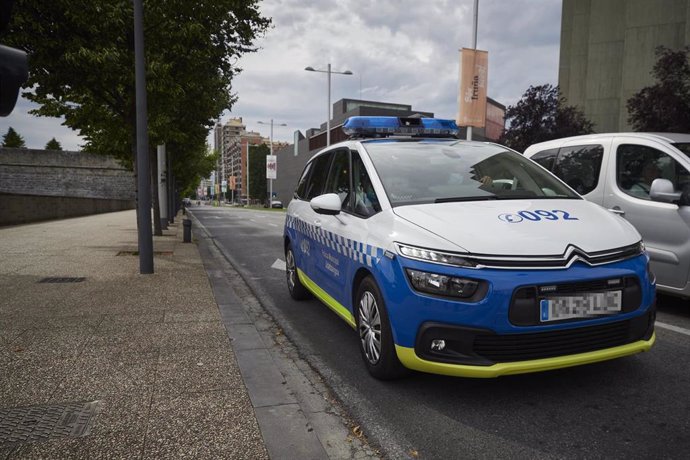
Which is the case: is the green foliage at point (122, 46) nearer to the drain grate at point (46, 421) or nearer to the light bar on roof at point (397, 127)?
the light bar on roof at point (397, 127)

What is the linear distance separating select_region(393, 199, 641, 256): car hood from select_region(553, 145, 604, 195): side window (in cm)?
269

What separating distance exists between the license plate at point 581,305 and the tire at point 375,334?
972 mm

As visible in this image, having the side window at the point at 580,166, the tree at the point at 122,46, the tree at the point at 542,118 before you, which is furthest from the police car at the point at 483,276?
the tree at the point at 542,118

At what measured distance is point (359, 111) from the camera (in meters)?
60.5

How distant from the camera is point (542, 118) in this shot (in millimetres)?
16203

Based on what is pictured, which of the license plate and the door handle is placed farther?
the door handle

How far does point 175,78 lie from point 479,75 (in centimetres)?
975

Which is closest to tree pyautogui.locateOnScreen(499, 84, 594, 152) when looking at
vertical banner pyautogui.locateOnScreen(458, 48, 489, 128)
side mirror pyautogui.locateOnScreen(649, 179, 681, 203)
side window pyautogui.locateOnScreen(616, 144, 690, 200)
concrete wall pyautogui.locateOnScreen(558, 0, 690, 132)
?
vertical banner pyautogui.locateOnScreen(458, 48, 489, 128)

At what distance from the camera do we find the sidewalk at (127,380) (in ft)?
8.60

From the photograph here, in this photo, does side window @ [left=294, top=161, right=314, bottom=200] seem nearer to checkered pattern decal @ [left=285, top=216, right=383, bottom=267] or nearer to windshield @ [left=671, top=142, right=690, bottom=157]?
checkered pattern decal @ [left=285, top=216, right=383, bottom=267]

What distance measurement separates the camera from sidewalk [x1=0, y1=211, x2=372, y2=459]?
2621mm

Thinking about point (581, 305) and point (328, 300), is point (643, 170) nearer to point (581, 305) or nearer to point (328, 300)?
point (581, 305)

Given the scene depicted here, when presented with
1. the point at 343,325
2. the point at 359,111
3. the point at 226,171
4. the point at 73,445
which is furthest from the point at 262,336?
the point at 226,171

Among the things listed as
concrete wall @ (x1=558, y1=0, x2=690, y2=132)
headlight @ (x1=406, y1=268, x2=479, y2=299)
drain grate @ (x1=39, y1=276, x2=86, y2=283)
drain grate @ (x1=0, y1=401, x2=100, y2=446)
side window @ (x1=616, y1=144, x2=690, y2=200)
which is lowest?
drain grate @ (x1=39, y1=276, x2=86, y2=283)
